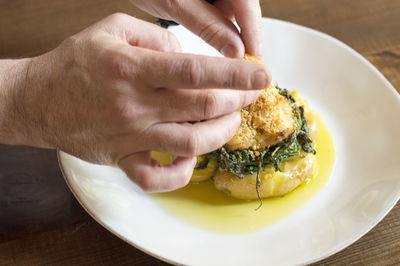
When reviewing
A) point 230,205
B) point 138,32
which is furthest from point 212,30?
point 230,205

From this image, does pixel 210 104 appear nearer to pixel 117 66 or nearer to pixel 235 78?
pixel 235 78

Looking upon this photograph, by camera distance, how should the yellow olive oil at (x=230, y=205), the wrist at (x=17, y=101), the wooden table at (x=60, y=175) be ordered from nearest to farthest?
the wrist at (x=17, y=101) < the wooden table at (x=60, y=175) < the yellow olive oil at (x=230, y=205)

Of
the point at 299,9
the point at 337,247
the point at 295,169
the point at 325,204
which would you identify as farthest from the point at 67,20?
the point at 337,247

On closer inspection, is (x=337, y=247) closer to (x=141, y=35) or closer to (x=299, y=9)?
(x=141, y=35)

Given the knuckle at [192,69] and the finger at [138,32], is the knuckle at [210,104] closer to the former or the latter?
the knuckle at [192,69]

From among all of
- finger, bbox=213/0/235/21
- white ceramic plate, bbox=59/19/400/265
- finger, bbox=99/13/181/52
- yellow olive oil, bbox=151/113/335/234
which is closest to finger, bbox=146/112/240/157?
finger, bbox=99/13/181/52

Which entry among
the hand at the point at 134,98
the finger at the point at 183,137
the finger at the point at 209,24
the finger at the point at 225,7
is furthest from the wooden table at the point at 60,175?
the finger at the point at 225,7
